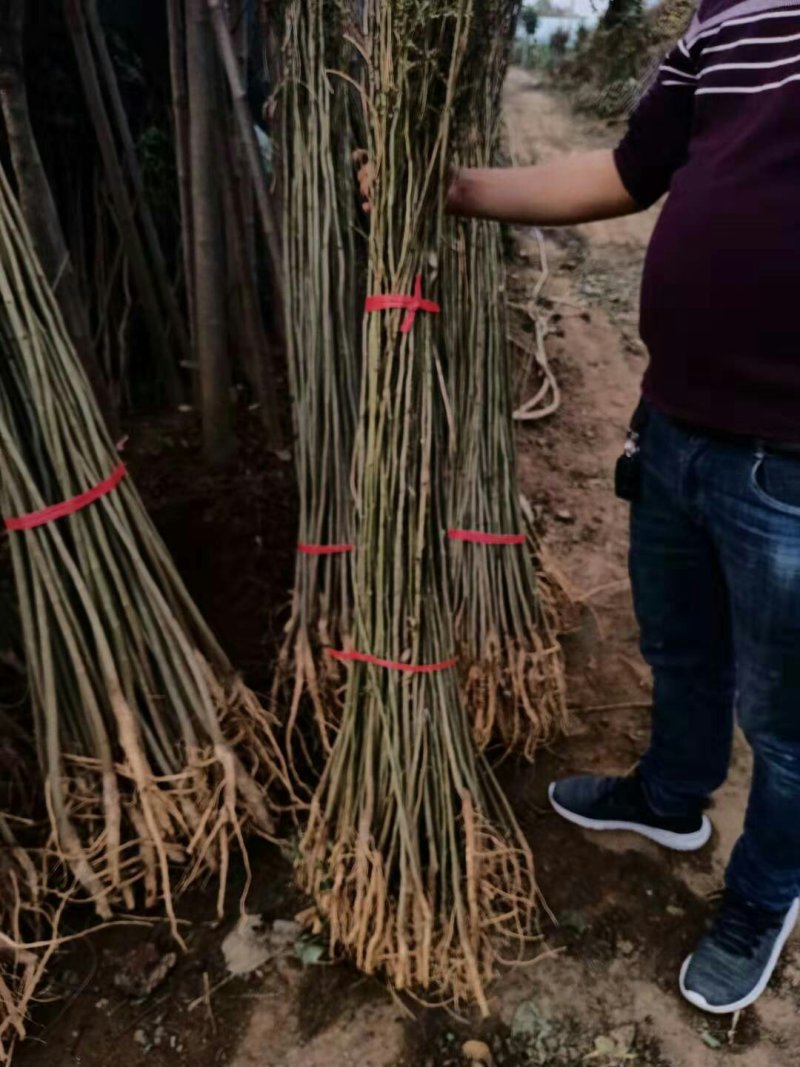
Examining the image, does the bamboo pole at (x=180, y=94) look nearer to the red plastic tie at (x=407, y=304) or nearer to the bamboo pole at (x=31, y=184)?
the bamboo pole at (x=31, y=184)

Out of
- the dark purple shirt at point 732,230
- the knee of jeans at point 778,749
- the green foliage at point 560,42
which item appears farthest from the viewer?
the green foliage at point 560,42

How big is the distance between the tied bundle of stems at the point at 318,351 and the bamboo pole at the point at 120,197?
64 cm

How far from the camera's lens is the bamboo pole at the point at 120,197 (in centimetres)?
204

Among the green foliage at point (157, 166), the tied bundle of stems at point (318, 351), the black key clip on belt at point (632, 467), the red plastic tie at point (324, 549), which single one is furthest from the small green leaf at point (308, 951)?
the green foliage at point (157, 166)

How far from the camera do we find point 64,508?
4.90ft

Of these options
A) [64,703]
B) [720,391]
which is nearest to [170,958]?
[64,703]

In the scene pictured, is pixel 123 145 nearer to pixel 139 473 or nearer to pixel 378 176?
pixel 139 473

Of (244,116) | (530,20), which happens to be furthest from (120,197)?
(530,20)

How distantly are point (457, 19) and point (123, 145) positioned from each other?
61.7 inches

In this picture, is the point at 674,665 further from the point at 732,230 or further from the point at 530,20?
the point at 530,20

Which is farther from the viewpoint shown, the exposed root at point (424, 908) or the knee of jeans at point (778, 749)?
the exposed root at point (424, 908)

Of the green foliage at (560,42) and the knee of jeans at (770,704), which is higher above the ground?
the green foliage at (560,42)

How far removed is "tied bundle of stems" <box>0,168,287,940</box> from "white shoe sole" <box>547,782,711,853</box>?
585 mm

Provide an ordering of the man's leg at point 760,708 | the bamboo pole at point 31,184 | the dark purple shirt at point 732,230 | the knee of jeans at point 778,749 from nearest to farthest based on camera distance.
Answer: the dark purple shirt at point 732,230
the man's leg at point 760,708
the knee of jeans at point 778,749
the bamboo pole at point 31,184
